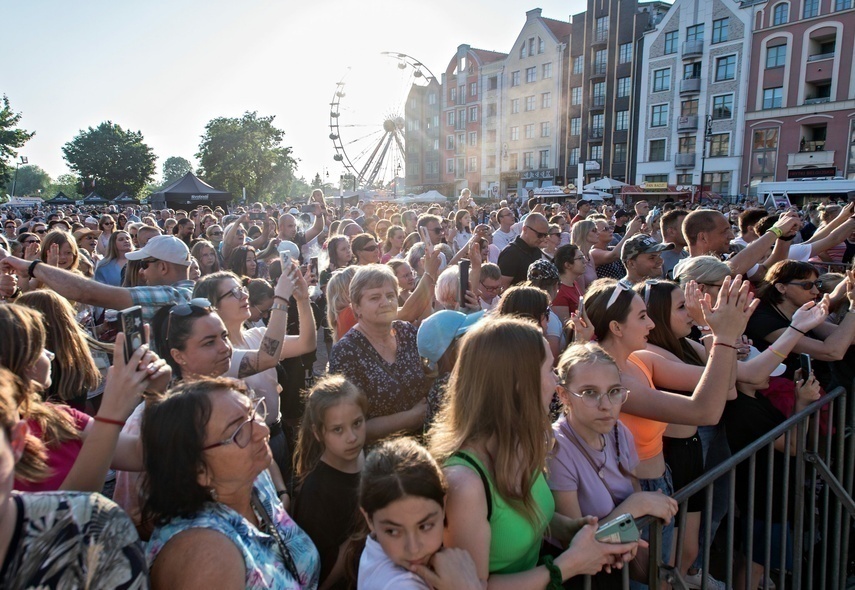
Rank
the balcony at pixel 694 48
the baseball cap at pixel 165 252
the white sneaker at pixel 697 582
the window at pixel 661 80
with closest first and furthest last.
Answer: the white sneaker at pixel 697 582 < the baseball cap at pixel 165 252 < the balcony at pixel 694 48 < the window at pixel 661 80

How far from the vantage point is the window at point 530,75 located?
157 feet

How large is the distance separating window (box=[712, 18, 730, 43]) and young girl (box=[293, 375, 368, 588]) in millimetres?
42730

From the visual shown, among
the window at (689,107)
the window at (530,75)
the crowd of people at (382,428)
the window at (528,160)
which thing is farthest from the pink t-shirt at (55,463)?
the window at (530,75)

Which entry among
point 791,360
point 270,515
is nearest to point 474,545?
point 270,515

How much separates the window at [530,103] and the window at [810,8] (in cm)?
2073

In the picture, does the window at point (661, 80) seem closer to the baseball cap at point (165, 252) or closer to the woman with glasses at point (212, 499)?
the baseball cap at point (165, 252)

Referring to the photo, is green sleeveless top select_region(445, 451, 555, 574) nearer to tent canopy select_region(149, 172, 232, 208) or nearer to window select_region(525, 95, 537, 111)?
tent canopy select_region(149, 172, 232, 208)

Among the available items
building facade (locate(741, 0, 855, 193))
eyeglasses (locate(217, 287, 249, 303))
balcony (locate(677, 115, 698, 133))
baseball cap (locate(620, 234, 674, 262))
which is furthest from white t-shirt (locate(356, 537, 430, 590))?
balcony (locate(677, 115, 698, 133))

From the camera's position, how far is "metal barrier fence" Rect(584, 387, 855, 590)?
6.29 ft

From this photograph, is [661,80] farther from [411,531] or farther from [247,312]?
[411,531]

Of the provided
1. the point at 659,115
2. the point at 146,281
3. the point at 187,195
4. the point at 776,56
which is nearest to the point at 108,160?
the point at 187,195

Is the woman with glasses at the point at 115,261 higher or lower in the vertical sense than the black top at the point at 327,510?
higher

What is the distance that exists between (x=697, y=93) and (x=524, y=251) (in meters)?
38.3

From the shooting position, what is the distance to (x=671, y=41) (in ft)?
124
